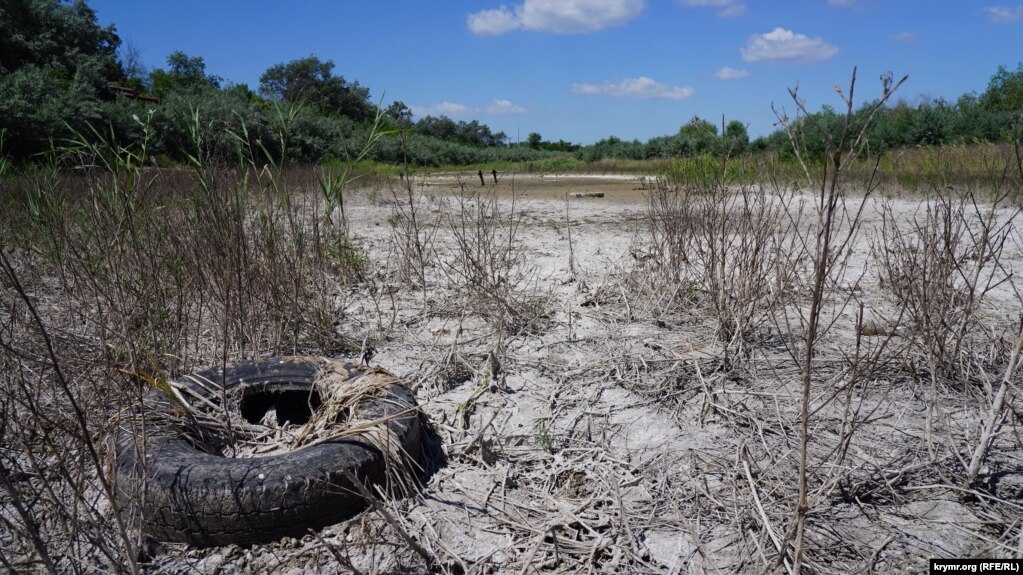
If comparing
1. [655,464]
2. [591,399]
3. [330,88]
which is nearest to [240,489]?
[655,464]

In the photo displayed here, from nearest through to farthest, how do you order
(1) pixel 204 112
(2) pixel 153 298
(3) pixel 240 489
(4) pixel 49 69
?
(3) pixel 240 489 < (2) pixel 153 298 < (1) pixel 204 112 < (4) pixel 49 69

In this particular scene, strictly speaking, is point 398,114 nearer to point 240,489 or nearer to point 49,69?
point 240,489

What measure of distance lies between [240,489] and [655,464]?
1.67m

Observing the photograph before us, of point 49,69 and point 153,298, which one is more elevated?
point 49,69

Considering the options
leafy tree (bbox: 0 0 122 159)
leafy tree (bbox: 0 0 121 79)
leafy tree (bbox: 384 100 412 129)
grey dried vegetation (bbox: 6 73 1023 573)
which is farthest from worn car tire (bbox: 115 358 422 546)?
leafy tree (bbox: 0 0 121 79)

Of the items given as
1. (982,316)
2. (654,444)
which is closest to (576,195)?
(982,316)

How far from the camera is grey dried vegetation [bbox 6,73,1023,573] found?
204 centimetres

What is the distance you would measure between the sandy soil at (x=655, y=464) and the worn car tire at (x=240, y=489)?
0.07 m

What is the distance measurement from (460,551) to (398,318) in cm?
259

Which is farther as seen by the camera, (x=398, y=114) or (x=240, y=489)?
(x=398, y=114)

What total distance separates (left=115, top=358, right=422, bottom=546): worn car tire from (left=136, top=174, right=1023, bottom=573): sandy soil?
73 millimetres

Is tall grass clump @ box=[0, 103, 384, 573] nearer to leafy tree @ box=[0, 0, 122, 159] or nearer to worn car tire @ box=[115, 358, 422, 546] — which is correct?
worn car tire @ box=[115, 358, 422, 546]

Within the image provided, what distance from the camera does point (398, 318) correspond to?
4570mm

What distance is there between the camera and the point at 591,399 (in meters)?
3.20
